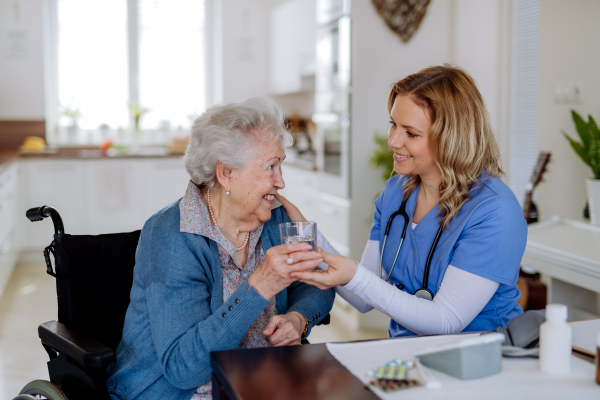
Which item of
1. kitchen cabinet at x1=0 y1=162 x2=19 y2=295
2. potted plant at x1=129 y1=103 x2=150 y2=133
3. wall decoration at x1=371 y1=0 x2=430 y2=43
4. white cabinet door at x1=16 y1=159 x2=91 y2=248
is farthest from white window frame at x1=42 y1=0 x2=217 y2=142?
wall decoration at x1=371 y1=0 x2=430 y2=43

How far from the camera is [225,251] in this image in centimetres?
142

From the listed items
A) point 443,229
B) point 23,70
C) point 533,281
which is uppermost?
point 23,70

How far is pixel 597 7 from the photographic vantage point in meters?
2.81

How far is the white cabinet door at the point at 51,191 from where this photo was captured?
5.13 meters

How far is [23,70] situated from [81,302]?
4846mm

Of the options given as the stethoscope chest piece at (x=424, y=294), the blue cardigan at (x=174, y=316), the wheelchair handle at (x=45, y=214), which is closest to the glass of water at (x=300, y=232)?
the blue cardigan at (x=174, y=316)

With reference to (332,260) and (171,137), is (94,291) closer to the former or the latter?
(332,260)

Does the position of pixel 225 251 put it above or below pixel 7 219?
above

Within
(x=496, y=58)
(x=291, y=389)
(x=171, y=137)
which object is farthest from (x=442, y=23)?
(x=171, y=137)

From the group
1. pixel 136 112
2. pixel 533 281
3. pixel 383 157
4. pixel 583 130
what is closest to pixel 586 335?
pixel 583 130

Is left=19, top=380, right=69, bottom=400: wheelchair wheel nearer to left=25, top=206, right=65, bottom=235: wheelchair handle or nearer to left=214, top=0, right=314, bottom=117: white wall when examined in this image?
left=25, top=206, right=65, bottom=235: wheelchair handle

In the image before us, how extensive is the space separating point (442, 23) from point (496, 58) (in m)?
0.40

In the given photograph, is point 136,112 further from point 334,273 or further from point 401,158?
point 334,273

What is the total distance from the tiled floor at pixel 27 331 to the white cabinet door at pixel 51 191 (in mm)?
492
